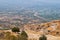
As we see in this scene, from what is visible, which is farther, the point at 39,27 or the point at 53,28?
the point at 39,27

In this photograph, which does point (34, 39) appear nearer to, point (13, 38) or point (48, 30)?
point (13, 38)

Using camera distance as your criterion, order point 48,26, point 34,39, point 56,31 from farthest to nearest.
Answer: point 48,26 < point 56,31 < point 34,39

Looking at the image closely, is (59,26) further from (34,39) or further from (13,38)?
(13,38)

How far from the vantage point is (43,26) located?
36094 millimetres

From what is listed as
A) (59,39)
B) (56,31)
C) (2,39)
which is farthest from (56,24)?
(2,39)

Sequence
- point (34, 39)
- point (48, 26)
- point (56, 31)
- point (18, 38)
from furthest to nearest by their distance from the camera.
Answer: point (48, 26)
point (56, 31)
point (34, 39)
point (18, 38)

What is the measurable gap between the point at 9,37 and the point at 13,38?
0.49 metres

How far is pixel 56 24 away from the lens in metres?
35.5

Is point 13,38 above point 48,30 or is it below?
above

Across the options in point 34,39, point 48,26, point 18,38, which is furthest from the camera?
point 48,26

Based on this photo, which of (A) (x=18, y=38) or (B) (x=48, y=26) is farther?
(B) (x=48, y=26)

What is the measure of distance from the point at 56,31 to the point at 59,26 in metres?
2.15

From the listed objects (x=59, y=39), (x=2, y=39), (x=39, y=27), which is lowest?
(x=39, y=27)

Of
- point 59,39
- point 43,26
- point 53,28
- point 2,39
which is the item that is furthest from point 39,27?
point 2,39
